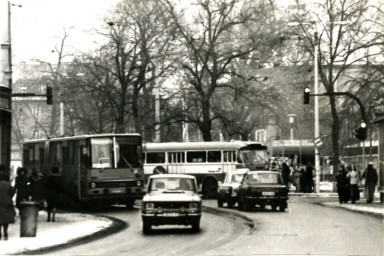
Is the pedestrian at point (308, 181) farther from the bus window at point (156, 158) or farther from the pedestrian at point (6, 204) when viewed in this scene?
the pedestrian at point (6, 204)

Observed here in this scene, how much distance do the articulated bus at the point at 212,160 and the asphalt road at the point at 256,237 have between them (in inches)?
557

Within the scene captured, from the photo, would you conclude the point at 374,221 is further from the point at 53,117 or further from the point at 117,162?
the point at 53,117

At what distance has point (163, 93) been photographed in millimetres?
55438

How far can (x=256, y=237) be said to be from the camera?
2020cm

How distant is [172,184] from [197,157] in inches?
854

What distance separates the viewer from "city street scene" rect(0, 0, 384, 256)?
2084 cm

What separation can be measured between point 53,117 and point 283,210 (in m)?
39.7

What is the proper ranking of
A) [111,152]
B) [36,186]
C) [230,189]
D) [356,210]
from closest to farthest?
[36,186] → [356,210] → [111,152] → [230,189]

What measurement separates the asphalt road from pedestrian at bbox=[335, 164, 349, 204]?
6.30m

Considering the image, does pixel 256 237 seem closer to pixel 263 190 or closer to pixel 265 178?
pixel 263 190

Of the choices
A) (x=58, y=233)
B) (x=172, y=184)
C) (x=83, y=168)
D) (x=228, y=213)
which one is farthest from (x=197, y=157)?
(x=58, y=233)

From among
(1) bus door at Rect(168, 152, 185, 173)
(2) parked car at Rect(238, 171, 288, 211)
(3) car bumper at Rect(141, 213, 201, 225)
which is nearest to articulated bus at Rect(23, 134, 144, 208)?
(2) parked car at Rect(238, 171, 288, 211)

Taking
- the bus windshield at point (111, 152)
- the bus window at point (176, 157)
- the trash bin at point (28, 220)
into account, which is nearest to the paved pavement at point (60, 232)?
the trash bin at point (28, 220)

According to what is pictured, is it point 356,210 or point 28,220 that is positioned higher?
point 28,220
